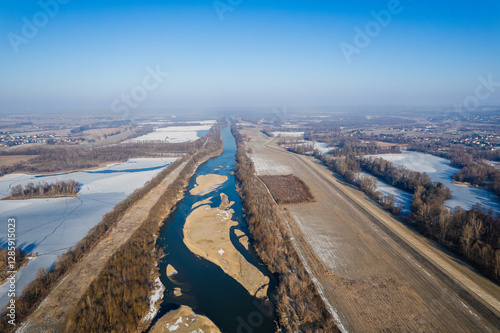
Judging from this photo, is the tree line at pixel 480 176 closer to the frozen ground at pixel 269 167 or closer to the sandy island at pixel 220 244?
the frozen ground at pixel 269 167

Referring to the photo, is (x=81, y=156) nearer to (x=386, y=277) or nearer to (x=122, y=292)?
(x=122, y=292)

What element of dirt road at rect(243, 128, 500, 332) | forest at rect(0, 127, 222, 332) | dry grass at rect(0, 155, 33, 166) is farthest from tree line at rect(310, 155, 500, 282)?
dry grass at rect(0, 155, 33, 166)

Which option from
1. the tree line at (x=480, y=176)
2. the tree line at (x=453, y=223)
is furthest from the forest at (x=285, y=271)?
the tree line at (x=480, y=176)

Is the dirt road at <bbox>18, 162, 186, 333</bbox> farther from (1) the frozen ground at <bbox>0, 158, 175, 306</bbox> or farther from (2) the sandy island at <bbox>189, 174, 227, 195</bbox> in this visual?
(2) the sandy island at <bbox>189, 174, 227, 195</bbox>

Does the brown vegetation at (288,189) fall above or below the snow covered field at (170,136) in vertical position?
below

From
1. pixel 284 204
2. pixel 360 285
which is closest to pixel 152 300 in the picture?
pixel 360 285

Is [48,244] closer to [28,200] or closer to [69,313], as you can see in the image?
[69,313]

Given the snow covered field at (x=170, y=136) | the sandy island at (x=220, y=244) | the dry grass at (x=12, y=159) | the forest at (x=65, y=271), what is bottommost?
the sandy island at (x=220, y=244)
